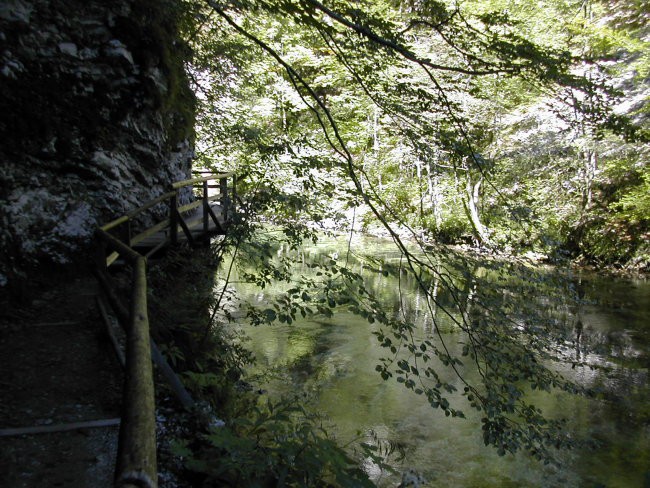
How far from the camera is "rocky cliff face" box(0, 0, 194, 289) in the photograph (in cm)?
520

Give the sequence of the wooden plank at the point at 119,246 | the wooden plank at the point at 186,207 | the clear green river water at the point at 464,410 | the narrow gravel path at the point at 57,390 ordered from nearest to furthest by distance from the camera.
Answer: the narrow gravel path at the point at 57,390 < the wooden plank at the point at 119,246 < the clear green river water at the point at 464,410 < the wooden plank at the point at 186,207

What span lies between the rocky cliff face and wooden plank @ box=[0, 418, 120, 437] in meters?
2.67

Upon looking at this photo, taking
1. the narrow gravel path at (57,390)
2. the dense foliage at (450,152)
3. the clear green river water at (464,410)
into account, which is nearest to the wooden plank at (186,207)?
the dense foliage at (450,152)

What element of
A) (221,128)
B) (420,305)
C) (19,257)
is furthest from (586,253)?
(19,257)

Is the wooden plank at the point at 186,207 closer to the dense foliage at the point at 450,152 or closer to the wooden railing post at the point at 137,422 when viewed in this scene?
the dense foliage at the point at 450,152

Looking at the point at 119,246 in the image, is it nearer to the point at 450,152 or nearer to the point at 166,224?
the point at 450,152

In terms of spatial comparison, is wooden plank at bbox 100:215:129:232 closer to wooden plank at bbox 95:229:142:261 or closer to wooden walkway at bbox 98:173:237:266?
wooden walkway at bbox 98:173:237:266

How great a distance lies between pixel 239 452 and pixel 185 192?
25.1 ft

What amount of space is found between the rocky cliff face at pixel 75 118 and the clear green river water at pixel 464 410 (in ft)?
12.0

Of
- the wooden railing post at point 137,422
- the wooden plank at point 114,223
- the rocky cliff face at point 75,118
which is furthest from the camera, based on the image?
the rocky cliff face at point 75,118

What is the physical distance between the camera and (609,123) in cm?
350

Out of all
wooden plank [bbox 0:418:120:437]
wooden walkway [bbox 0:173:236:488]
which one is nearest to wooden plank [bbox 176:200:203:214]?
wooden walkway [bbox 0:173:236:488]

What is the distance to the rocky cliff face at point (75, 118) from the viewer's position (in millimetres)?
5203

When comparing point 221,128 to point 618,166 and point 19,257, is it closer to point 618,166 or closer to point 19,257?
point 19,257
